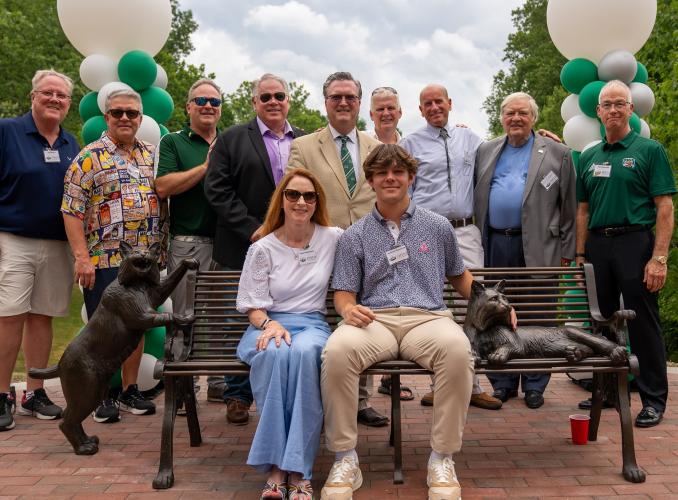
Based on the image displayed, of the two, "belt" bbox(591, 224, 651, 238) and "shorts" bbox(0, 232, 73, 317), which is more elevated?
"belt" bbox(591, 224, 651, 238)

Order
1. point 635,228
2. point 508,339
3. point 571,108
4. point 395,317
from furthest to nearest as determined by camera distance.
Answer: point 571,108 < point 635,228 < point 508,339 < point 395,317

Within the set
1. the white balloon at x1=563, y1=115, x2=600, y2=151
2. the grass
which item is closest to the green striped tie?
the white balloon at x1=563, y1=115, x2=600, y2=151

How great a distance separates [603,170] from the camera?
196 inches

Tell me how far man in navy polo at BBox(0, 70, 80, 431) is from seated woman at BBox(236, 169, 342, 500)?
6.39 feet

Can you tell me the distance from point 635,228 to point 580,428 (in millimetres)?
1499

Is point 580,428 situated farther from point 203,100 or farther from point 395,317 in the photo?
point 203,100

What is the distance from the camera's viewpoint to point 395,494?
366 centimetres

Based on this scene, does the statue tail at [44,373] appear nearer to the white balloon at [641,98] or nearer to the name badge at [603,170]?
the name badge at [603,170]

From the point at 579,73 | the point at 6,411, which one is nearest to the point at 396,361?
the point at 6,411

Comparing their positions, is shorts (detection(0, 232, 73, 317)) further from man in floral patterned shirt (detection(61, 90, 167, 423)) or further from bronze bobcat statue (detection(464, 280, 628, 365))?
bronze bobcat statue (detection(464, 280, 628, 365))

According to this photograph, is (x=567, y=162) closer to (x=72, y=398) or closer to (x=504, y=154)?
(x=504, y=154)

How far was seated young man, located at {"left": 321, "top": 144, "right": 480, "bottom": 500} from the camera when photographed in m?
3.59

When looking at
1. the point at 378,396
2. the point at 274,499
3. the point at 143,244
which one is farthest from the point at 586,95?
the point at 274,499

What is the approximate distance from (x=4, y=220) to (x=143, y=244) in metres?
1.03
